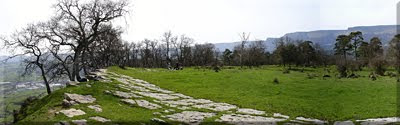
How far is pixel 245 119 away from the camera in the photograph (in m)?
14.7

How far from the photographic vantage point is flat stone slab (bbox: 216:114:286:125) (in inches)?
550

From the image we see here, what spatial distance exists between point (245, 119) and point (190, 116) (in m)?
2.42

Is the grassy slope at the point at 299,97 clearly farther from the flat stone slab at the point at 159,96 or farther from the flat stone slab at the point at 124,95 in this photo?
the flat stone slab at the point at 124,95

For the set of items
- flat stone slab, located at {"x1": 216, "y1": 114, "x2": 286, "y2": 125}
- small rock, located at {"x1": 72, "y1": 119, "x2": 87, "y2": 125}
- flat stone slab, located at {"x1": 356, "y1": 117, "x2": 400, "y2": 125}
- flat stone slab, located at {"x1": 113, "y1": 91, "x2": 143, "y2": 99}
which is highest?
flat stone slab, located at {"x1": 113, "y1": 91, "x2": 143, "y2": 99}

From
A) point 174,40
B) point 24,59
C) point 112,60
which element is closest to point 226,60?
point 174,40

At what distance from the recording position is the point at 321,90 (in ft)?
78.1

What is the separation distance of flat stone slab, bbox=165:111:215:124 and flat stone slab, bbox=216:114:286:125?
30.9 inches

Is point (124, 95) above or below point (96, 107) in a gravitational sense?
above

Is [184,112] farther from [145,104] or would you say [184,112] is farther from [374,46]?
[374,46]

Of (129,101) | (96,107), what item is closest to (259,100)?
(129,101)

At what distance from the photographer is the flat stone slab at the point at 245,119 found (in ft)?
45.8

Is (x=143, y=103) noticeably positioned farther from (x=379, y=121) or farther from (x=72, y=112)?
(x=379, y=121)

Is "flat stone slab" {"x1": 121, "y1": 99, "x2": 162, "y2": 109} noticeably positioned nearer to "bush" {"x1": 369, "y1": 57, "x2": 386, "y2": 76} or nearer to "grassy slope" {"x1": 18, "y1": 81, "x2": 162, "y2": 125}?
"grassy slope" {"x1": 18, "y1": 81, "x2": 162, "y2": 125}

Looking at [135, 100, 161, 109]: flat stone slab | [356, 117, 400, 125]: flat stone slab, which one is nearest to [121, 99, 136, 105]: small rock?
[135, 100, 161, 109]: flat stone slab
